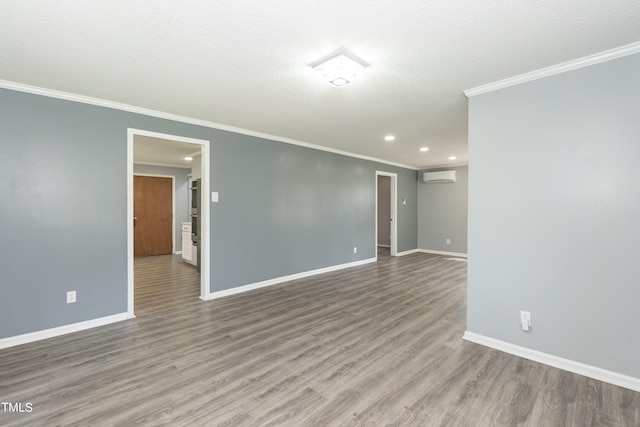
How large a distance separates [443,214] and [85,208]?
24.8 feet

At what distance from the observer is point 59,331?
2967 millimetres

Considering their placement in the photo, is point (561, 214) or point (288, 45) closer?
point (288, 45)

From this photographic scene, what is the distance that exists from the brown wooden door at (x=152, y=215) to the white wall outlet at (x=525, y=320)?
805 cm

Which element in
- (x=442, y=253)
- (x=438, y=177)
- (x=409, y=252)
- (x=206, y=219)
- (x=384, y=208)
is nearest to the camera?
(x=206, y=219)

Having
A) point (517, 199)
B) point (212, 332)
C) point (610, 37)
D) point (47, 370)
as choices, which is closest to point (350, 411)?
point (212, 332)

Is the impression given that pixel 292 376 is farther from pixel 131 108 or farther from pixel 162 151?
pixel 162 151

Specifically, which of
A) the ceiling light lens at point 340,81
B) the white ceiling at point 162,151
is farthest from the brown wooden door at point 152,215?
the ceiling light lens at point 340,81

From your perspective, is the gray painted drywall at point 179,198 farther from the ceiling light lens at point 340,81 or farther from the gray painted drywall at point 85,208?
the ceiling light lens at point 340,81

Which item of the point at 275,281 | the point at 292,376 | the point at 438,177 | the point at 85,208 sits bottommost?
the point at 292,376

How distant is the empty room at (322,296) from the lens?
1.85m

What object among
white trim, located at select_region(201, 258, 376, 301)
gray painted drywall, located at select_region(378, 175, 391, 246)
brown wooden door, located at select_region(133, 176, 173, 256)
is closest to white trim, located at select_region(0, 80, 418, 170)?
white trim, located at select_region(201, 258, 376, 301)

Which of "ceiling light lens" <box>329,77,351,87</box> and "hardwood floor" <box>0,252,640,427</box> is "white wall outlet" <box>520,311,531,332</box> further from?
"ceiling light lens" <box>329,77,351,87</box>

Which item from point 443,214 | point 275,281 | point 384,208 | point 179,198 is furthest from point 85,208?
point 384,208

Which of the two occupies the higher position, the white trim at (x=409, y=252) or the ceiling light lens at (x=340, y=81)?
the ceiling light lens at (x=340, y=81)
